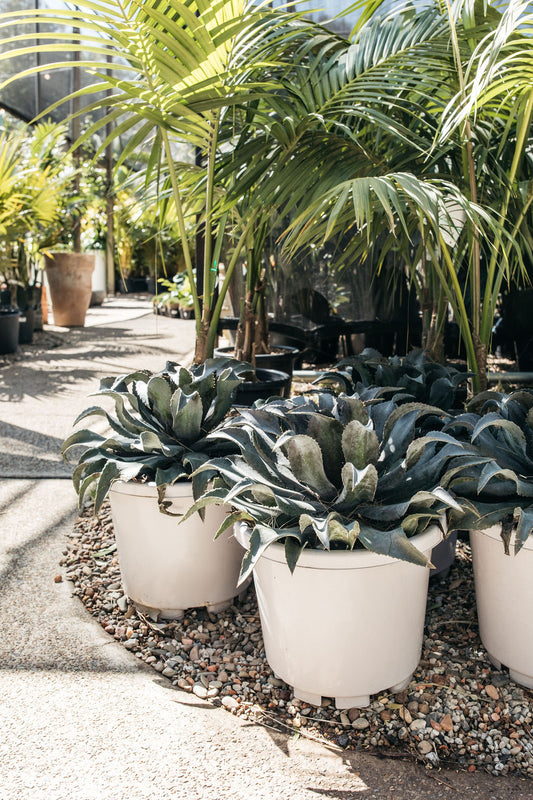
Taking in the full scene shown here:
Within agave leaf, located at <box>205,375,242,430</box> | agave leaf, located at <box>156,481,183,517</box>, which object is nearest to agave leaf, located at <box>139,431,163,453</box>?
agave leaf, located at <box>156,481,183,517</box>

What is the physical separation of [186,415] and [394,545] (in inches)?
26.7

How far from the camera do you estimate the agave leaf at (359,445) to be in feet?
4.49

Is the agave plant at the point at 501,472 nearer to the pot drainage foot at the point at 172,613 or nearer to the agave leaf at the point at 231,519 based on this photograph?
the agave leaf at the point at 231,519

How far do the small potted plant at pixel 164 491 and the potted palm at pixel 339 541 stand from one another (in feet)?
0.74

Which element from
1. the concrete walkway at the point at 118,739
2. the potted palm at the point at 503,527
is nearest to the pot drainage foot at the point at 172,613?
the concrete walkway at the point at 118,739

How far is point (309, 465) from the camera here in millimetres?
1361

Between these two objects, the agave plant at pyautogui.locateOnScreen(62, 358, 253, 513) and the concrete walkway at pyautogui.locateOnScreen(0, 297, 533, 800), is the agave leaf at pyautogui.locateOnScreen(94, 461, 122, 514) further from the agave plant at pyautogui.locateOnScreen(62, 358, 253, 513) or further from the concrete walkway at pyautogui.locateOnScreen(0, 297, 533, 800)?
the concrete walkway at pyautogui.locateOnScreen(0, 297, 533, 800)

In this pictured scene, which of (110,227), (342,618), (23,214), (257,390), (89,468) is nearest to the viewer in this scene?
(342,618)

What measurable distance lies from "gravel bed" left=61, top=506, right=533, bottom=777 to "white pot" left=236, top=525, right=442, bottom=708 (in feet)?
0.19

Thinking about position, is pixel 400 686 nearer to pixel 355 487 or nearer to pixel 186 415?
pixel 355 487

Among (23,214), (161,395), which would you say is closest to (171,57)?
(161,395)

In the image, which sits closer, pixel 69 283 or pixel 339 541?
pixel 339 541

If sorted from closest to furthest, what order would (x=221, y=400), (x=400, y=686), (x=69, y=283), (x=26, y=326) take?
(x=400, y=686) → (x=221, y=400) → (x=26, y=326) → (x=69, y=283)

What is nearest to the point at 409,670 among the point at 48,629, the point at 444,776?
the point at 444,776
